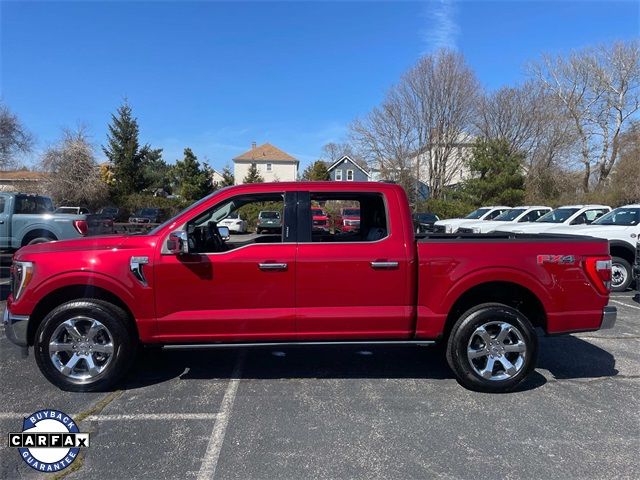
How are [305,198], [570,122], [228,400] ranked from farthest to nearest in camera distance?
[570,122]
[305,198]
[228,400]

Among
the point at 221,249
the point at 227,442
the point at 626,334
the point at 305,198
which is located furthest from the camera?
the point at 626,334

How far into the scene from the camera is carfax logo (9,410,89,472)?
3.10 meters

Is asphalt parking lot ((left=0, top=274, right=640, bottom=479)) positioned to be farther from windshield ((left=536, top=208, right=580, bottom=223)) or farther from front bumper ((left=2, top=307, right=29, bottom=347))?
windshield ((left=536, top=208, right=580, bottom=223))

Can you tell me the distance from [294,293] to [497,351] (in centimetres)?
193

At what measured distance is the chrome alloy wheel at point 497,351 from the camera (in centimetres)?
422

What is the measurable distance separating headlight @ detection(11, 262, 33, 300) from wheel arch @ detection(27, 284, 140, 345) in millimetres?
208

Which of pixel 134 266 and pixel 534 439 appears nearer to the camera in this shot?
pixel 534 439

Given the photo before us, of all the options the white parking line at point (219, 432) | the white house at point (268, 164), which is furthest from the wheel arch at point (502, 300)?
the white house at point (268, 164)

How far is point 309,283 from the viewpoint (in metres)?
A: 4.14

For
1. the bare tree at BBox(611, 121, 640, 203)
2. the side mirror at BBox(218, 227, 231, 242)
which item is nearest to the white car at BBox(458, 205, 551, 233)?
the bare tree at BBox(611, 121, 640, 203)

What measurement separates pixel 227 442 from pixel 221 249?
211 cm

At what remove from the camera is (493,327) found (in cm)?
429

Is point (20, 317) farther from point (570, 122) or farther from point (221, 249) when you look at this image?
point (570, 122)

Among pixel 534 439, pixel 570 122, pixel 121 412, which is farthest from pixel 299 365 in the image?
pixel 570 122
